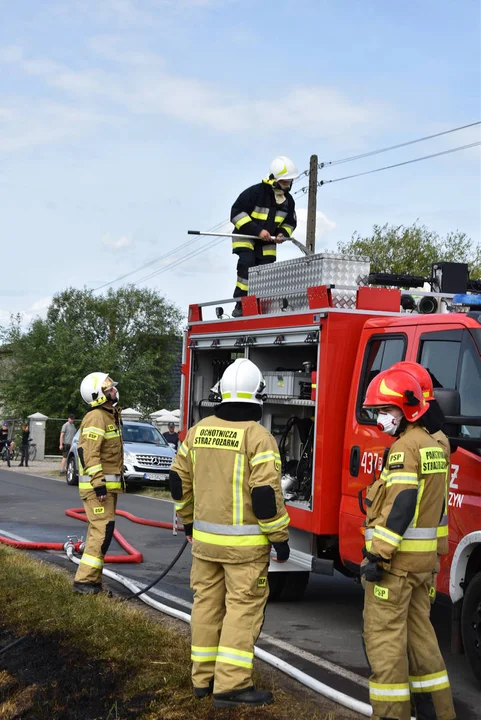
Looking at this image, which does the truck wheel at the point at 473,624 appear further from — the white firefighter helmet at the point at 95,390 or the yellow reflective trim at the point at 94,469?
the white firefighter helmet at the point at 95,390

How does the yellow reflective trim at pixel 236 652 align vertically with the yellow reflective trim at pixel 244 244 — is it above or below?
below

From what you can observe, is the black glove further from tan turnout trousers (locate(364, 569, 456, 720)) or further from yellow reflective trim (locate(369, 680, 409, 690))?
yellow reflective trim (locate(369, 680, 409, 690))

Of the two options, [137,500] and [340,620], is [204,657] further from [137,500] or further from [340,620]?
[137,500]

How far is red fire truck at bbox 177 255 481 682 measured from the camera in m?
5.59

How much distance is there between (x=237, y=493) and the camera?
16.4 ft

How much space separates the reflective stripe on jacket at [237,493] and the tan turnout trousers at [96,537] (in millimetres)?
2736

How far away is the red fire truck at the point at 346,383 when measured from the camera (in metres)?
5.59

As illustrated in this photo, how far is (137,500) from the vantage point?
56.4ft

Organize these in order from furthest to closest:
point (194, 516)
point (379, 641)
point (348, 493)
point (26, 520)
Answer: point (26, 520) → point (348, 493) → point (194, 516) → point (379, 641)

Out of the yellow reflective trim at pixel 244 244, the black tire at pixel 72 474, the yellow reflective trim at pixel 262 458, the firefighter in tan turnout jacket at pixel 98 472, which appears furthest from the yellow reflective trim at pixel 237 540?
the black tire at pixel 72 474

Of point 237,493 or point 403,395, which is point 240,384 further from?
point 403,395

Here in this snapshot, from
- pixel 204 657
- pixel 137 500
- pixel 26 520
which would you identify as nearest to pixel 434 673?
pixel 204 657

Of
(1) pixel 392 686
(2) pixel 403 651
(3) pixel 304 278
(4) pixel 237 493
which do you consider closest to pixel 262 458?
(4) pixel 237 493

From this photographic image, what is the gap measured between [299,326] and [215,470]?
8.20 feet
